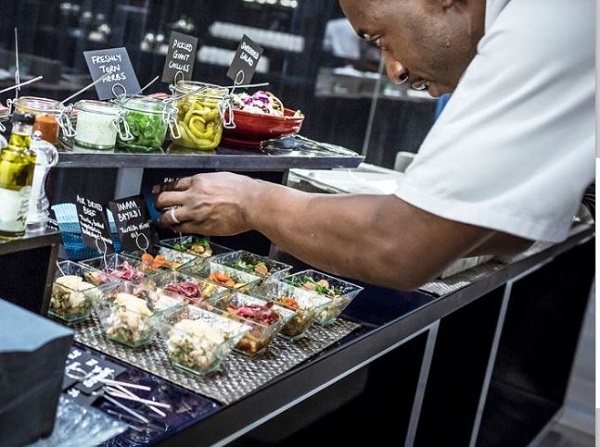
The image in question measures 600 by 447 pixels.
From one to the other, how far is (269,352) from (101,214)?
0.57 m

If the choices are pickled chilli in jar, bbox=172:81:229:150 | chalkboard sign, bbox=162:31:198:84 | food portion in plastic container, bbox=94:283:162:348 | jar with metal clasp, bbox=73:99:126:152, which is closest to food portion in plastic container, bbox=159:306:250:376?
food portion in plastic container, bbox=94:283:162:348

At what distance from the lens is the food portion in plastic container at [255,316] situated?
2.05 metres

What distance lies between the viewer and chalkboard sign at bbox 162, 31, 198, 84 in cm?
250

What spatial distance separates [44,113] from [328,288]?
0.91 m

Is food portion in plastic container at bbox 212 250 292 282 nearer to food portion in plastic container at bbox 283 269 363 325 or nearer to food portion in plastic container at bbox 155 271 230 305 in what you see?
food portion in plastic container at bbox 283 269 363 325

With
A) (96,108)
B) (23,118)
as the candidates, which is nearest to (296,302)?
(96,108)

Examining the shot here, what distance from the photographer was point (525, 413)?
4.73m

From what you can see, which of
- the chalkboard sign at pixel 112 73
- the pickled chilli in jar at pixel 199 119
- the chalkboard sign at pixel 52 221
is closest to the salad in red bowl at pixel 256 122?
the pickled chilli in jar at pixel 199 119

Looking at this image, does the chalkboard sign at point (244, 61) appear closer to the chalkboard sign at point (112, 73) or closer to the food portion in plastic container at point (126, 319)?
the chalkboard sign at point (112, 73)

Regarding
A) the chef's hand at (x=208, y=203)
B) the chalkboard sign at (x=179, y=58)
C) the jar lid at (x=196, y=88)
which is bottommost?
the chef's hand at (x=208, y=203)

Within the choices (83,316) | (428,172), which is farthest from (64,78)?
(428,172)

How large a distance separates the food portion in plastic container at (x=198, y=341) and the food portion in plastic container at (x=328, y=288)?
1.25ft

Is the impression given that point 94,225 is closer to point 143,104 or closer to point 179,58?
point 143,104

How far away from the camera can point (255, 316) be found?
82.6 inches
